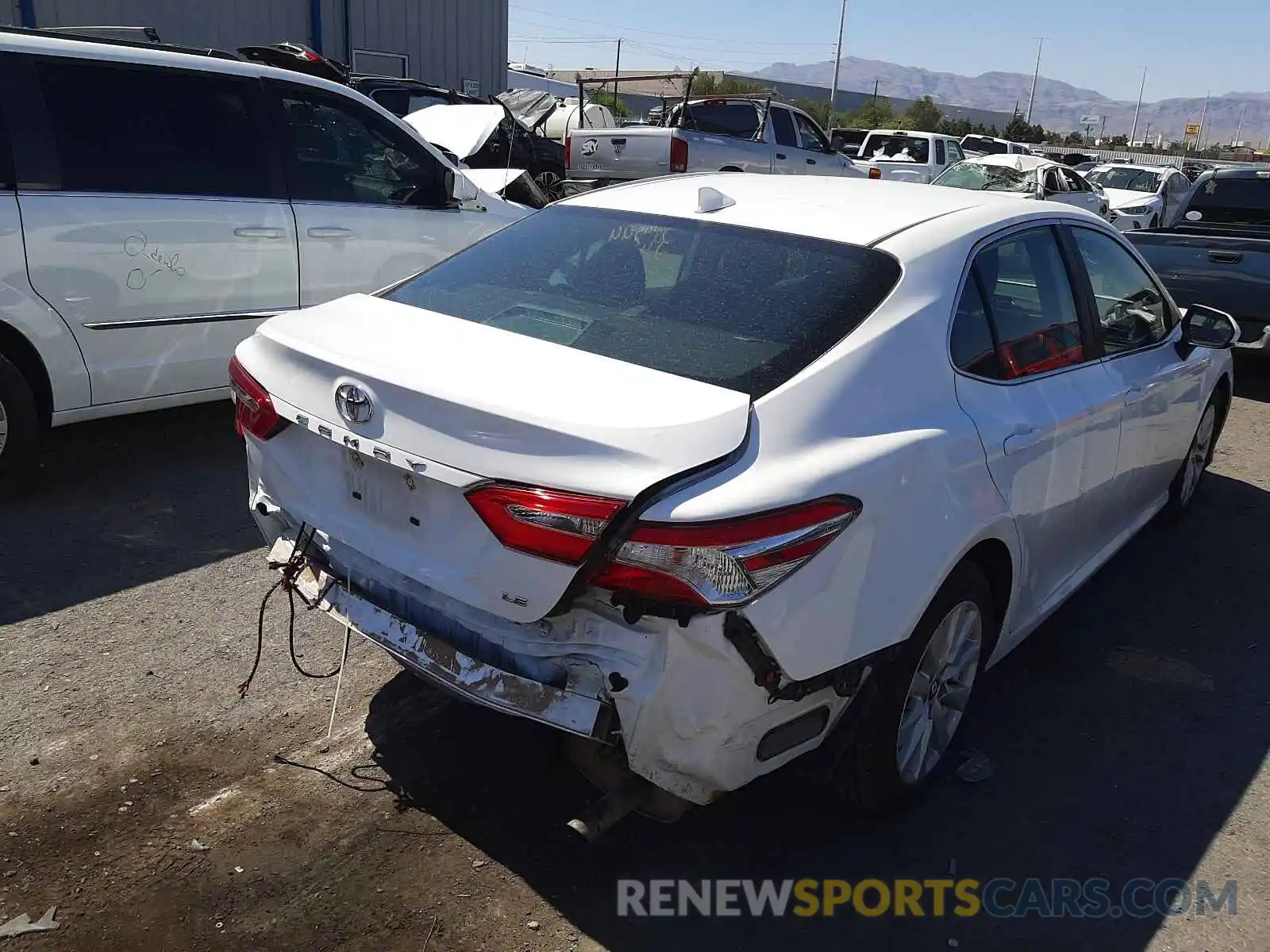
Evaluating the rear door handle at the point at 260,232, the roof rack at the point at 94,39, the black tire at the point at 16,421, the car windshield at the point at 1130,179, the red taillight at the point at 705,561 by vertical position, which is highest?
the roof rack at the point at 94,39

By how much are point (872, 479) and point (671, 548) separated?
0.56 meters

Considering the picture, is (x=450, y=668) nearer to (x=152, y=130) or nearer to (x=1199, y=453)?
(x=152, y=130)

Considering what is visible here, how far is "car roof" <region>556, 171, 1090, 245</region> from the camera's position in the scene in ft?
10.4

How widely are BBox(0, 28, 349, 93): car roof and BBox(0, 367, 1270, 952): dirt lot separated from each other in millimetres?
2156

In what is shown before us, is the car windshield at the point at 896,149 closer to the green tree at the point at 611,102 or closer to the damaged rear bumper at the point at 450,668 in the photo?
the green tree at the point at 611,102

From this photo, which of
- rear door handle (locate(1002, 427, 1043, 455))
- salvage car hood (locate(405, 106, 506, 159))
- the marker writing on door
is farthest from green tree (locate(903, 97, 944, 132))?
rear door handle (locate(1002, 427, 1043, 455))

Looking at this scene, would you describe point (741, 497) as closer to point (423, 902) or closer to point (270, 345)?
point (423, 902)

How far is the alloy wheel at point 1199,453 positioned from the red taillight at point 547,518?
4.06 m

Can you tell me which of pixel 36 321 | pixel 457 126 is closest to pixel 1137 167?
pixel 457 126

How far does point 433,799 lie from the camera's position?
9.78 feet

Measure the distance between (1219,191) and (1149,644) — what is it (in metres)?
8.30

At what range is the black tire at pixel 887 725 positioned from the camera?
2701 mm

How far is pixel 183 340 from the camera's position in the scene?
5.16 meters

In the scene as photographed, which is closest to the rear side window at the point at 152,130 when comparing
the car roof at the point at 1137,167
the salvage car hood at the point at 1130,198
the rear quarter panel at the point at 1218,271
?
the rear quarter panel at the point at 1218,271
